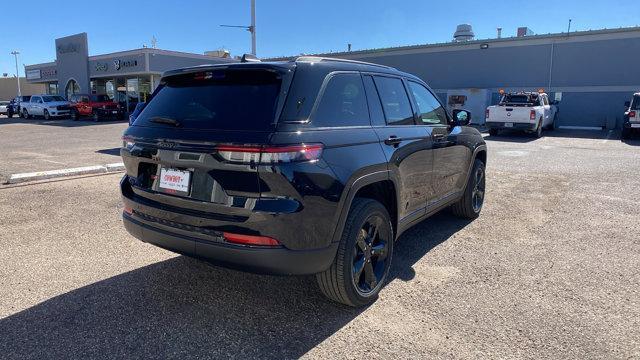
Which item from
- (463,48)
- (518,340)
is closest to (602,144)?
(463,48)

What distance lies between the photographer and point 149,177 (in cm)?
338

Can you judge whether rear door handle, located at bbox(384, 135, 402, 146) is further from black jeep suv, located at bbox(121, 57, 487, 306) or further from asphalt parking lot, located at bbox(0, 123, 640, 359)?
asphalt parking lot, located at bbox(0, 123, 640, 359)

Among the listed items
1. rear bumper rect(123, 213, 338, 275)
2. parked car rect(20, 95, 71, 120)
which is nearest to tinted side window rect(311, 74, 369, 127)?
rear bumper rect(123, 213, 338, 275)

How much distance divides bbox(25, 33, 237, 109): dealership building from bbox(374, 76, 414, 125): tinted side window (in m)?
26.8

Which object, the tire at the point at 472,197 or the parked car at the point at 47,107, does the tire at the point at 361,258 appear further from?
the parked car at the point at 47,107

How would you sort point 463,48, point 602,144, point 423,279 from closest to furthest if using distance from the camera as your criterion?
point 423,279, point 602,144, point 463,48

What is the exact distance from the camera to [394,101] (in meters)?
4.10

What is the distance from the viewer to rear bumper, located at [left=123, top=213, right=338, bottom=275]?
9.45 ft

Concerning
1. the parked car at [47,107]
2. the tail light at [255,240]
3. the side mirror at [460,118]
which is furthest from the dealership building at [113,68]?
the tail light at [255,240]

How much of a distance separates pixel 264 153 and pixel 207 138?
432 millimetres

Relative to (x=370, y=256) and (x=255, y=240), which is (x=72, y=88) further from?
(x=255, y=240)

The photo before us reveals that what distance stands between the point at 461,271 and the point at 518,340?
1.17 m

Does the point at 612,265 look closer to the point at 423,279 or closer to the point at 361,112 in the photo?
the point at 423,279

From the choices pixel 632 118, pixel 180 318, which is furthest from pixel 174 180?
pixel 632 118
